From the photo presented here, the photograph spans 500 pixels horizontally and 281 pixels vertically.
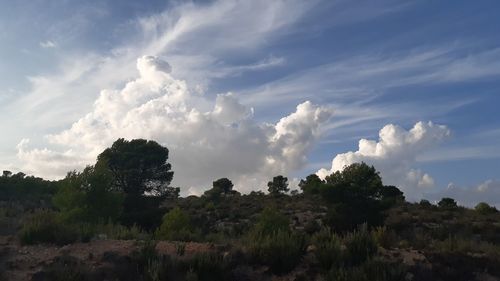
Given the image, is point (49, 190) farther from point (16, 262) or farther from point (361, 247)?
point (361, 247)

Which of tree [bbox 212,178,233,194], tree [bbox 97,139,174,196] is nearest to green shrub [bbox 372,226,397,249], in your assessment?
tree [bbox 97,139,174,196]

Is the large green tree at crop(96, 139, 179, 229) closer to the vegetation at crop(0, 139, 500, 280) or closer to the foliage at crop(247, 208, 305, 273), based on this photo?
the vegetation at crop(0, 139, 500, 280)

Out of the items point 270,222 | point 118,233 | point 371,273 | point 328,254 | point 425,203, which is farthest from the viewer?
point 425,203

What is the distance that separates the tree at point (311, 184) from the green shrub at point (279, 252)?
38.8m

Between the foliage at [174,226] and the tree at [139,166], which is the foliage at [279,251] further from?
the tree at [139,166]

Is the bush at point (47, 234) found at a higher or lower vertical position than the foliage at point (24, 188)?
lower

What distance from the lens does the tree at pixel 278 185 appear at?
71188mm

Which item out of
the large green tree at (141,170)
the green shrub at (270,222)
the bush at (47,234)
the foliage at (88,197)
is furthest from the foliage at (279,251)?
the large green tree at (141,170)

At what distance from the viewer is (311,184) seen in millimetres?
63125

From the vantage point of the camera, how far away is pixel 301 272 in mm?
15695

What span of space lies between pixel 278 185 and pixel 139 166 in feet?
92.1

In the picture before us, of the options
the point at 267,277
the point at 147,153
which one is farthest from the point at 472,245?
the point at 147,153

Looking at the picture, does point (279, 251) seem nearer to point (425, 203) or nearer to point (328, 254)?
point (328, 254)

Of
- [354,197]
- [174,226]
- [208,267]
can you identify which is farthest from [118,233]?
[354,197]
